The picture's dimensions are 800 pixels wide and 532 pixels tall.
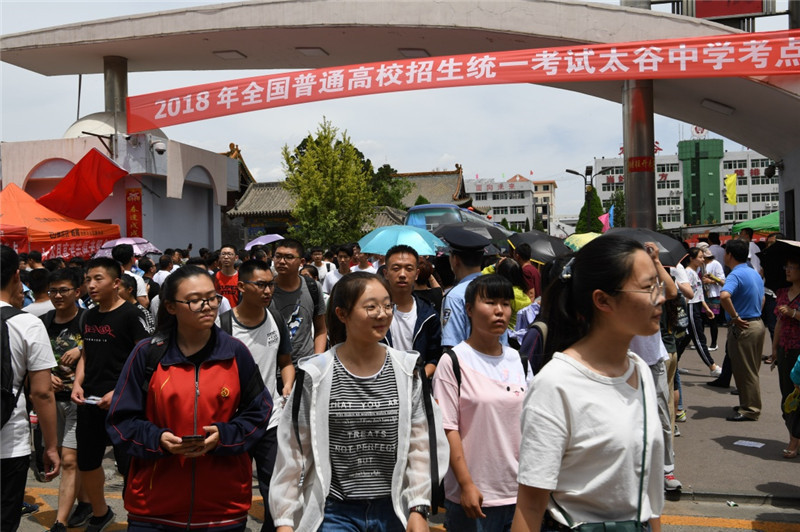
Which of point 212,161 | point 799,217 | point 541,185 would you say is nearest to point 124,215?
point 212,161

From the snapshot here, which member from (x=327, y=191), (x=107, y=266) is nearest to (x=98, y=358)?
(x=107, y=266)

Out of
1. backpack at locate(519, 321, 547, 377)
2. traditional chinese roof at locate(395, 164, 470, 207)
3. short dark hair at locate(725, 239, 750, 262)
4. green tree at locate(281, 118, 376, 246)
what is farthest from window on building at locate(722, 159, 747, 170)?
backpack at locate(519, 321, 547, 377)

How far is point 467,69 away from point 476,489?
30.6 ft

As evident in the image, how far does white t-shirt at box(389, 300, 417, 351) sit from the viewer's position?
495 cm

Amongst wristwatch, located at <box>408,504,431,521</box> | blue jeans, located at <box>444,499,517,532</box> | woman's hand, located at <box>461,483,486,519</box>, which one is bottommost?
blue jeans, located at <box>444,499,517,532</box>

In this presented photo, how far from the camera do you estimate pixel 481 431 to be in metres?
3.31

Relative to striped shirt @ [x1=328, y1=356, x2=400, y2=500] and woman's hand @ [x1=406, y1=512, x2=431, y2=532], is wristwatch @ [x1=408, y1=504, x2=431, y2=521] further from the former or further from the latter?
striped shirt @ [x1=328, y1=356, x2=400, y2=500]

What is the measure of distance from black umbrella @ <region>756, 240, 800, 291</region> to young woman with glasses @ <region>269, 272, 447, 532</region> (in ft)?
15.8

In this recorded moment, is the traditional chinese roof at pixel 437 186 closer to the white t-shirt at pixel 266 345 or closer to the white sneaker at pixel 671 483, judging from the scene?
the white sneaker at pixel 671 483

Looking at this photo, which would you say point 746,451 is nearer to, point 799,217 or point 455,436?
point 455,436

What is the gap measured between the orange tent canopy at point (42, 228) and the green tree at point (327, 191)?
14.7m

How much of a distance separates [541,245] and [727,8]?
25.3 ft

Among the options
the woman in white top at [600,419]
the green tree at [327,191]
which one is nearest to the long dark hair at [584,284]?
the woman in white top at [600,419]

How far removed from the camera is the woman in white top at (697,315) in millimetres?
9750
